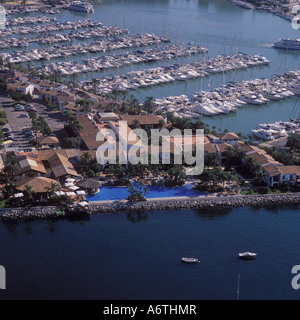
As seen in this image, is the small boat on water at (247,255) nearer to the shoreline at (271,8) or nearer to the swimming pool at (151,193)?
the swimming pool at (151,193)

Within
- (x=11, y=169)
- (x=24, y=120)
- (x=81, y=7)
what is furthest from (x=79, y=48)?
(x=11, y=169)

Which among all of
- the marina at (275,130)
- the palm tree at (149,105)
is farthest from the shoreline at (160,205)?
the palm tree at (149,105)

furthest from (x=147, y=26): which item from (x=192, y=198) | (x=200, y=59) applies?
(x=192, y=198)

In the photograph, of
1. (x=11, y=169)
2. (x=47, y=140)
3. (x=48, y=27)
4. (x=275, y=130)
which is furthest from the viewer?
(x=48, y=27)

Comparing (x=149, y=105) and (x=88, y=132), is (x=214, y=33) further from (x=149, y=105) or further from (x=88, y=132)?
(x=88, y=132)

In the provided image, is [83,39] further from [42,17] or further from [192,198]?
[192,198]

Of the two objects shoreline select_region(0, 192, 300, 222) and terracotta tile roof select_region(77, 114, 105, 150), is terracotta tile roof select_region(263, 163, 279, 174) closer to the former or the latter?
shoreline select_region(0, 192, 300, 222)
